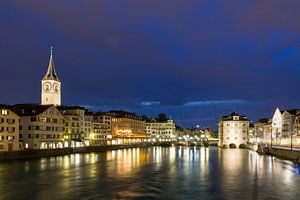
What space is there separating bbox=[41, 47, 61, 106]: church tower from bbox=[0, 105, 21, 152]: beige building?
57.0m

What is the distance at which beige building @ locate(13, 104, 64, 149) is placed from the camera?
9275 centimetres

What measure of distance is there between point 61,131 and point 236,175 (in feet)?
207

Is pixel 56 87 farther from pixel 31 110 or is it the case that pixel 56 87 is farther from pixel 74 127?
pixel 31 110

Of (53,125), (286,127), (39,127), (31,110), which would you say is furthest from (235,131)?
(31,110)

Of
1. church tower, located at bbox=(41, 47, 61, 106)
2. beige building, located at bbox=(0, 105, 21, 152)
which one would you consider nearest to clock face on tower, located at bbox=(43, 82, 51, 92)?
church tower, located at bbox=(41, 47, 61, 106)

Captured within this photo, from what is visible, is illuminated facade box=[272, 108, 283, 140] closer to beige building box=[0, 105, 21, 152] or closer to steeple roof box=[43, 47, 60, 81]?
steeple roof box=[43, 47, 60, 81]

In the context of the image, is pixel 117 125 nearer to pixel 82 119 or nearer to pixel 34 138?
pixel 82 119

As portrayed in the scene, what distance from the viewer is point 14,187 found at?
4084 cm

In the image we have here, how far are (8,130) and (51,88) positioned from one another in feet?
205

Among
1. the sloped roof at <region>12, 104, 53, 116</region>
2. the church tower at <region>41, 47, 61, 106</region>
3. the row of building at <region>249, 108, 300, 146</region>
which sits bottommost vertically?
the row of building at <region>249, 108, 300, 146</region>

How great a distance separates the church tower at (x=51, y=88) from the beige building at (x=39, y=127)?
Answer: 135ft

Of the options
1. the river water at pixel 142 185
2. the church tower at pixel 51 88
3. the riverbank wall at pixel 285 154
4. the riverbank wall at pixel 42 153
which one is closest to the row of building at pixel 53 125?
the church tower at pixel 51 88

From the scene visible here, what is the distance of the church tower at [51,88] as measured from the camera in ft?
471

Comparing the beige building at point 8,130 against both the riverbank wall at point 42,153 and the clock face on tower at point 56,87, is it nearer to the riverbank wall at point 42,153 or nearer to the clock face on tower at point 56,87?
the riverbank wall at point 42,153
